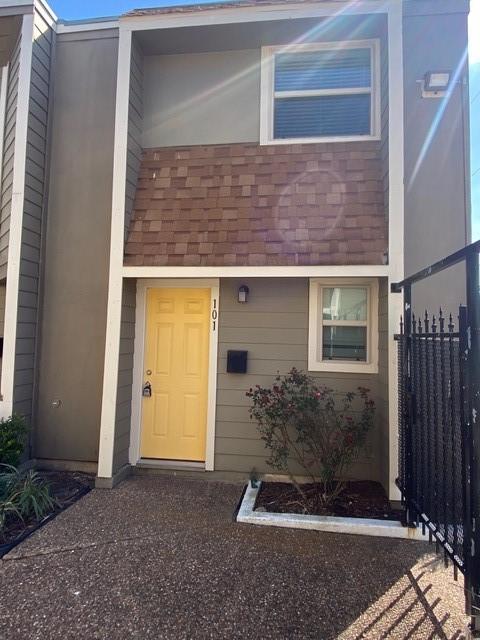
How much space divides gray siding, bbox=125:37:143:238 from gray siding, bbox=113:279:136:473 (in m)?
0.79

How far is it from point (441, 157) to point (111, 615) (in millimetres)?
5151

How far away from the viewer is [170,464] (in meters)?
4.67

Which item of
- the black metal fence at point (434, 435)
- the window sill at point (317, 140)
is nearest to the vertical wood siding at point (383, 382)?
the black metal fence at point (434, 435)

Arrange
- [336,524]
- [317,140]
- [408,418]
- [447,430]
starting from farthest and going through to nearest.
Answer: [317,140] < [336,524] < [408,418] < [447,430]

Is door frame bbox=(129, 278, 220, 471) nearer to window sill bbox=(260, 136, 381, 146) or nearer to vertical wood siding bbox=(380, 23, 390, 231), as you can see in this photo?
window sill bbox=(260, 136, 381, 146)

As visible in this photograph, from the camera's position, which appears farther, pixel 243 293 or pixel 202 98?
pixel 202 98

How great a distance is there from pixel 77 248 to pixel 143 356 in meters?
1.62

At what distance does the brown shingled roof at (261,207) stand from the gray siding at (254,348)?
1.82 ft

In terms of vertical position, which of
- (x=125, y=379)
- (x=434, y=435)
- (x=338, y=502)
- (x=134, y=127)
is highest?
(x=134, y=127)

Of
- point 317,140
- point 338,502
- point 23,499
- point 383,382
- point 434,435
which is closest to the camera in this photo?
point 434,435

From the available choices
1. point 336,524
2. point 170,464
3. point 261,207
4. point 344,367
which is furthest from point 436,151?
point 170,464

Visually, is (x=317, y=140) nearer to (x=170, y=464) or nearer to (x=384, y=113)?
(x=384, y=113)

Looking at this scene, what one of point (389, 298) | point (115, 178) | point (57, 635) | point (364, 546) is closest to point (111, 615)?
point (57, 635)

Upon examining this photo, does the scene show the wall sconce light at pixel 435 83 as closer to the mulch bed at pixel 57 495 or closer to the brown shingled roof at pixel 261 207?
the brown shingled roof at pixel 261 207
